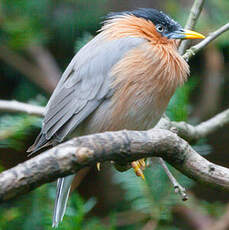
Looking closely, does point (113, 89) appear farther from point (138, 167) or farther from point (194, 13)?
point (194, 13)

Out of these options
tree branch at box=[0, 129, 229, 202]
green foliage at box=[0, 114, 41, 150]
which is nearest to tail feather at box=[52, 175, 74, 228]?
green foliage at box=[0, 114, 41, 150]

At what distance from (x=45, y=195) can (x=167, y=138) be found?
1835mm

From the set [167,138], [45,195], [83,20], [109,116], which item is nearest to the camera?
[167,138]

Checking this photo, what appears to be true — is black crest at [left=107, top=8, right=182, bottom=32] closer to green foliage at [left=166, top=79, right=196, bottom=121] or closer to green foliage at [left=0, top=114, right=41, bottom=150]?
green foliage at [left=166, top=79, right=196, bottom=121]

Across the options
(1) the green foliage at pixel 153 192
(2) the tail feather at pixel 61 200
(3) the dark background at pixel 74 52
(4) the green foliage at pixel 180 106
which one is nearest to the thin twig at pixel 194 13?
(4) the green foliage at pixel 180 106

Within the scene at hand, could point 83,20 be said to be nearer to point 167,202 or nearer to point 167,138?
point 167,202

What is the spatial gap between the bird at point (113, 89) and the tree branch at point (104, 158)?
88 centimetres

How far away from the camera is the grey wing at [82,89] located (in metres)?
3.40

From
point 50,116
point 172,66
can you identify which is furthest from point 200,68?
point 50,116

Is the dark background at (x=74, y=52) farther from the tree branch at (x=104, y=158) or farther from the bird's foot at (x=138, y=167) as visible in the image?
the tree branch at (x=104, y=158)

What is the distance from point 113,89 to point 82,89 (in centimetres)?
24

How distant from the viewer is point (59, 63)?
573 cm

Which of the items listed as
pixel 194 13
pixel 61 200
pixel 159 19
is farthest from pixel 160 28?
pixel 61 200

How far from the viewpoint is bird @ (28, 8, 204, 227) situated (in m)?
3.36
